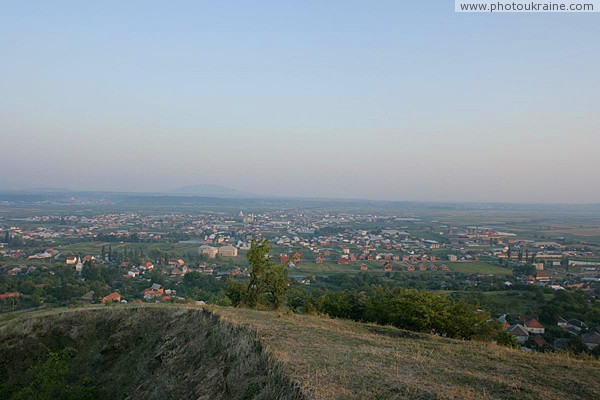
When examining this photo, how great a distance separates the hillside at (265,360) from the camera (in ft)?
21.4

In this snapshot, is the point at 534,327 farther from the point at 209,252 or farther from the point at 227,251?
the point at 227,251

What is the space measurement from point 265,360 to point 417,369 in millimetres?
3234

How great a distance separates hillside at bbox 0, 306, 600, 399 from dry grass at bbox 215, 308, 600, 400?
0.07ft

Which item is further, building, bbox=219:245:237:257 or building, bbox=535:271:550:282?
building, bbox=219:245:237:257

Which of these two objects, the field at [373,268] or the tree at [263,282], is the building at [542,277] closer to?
the field at [373,268]

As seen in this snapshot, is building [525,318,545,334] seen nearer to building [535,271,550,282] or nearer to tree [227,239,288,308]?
tree [227,239,288,308]

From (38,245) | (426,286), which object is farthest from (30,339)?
(38,245)

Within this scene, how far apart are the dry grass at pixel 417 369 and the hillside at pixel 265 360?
22mm

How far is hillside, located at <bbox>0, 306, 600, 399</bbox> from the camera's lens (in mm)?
6512

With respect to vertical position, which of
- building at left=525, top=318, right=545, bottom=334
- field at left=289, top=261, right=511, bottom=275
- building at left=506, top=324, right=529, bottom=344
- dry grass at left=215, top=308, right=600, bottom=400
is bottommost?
field at left=289, top=261, right=511, bottom=275

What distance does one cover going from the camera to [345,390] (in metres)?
6.16

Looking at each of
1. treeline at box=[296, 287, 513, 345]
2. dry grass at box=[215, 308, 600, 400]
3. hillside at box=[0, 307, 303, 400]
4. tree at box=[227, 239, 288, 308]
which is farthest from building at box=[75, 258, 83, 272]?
dry grass at box=[215, 308, 600, 400]

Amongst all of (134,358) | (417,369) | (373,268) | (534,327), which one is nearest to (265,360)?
(417,369)

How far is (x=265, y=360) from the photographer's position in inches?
318
